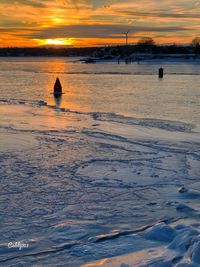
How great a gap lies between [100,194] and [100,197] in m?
0.16

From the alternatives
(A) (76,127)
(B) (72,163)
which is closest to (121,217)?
(B) (72,163)

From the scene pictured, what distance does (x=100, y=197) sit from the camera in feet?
21.5

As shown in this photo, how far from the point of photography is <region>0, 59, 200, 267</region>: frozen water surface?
4.70 metres

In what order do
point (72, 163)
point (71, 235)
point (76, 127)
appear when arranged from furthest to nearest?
1. point (76, 127)
2. point (72, 163)
3. point (71, 235)

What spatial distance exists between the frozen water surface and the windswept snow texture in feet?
0.04

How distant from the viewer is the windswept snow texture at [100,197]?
470 centimetres

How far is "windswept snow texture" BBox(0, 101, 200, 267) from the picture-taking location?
185 inches

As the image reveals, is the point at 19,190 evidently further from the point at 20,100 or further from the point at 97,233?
the point at 20,100

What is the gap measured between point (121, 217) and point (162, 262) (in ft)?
4.85

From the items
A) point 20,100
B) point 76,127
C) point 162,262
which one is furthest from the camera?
point 20,100

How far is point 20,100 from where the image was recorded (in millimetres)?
21734

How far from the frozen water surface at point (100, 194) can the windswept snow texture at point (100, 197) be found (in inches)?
0.5

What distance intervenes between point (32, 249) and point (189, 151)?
5649 millimetres

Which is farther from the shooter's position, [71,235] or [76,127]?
[76,127]
